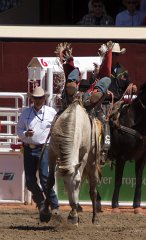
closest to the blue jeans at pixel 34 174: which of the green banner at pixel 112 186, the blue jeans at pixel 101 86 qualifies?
the blue jeans at pixel 101 86

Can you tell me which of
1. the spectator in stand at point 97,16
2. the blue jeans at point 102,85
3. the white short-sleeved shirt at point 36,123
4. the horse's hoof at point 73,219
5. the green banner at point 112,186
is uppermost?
the spectator in stand at point 97,16

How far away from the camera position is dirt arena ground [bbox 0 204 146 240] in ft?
29.4

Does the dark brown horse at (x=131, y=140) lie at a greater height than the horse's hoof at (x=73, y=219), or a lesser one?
greater

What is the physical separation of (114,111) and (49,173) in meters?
2.18

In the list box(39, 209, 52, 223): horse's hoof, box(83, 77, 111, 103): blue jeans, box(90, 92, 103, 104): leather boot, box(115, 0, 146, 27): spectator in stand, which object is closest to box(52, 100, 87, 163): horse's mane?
box(90, 92, 103, 104): leather boot

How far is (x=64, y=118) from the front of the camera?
29.7 feet

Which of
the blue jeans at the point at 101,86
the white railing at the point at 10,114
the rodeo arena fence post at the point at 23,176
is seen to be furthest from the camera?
the rodeo arena fence post at the point at 23,176

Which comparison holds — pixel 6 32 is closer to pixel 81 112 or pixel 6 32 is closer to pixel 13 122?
pixel 13 122

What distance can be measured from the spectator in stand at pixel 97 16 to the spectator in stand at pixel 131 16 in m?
0.20

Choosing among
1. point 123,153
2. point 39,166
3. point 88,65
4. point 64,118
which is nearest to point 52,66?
point 88,65

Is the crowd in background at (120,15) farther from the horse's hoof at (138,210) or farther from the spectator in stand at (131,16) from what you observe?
the horse's hoof at (138,210)

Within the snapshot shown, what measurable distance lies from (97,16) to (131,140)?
4.49m

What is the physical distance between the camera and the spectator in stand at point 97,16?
15.4 metres

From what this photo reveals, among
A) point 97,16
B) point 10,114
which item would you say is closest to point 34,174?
point 10,114
